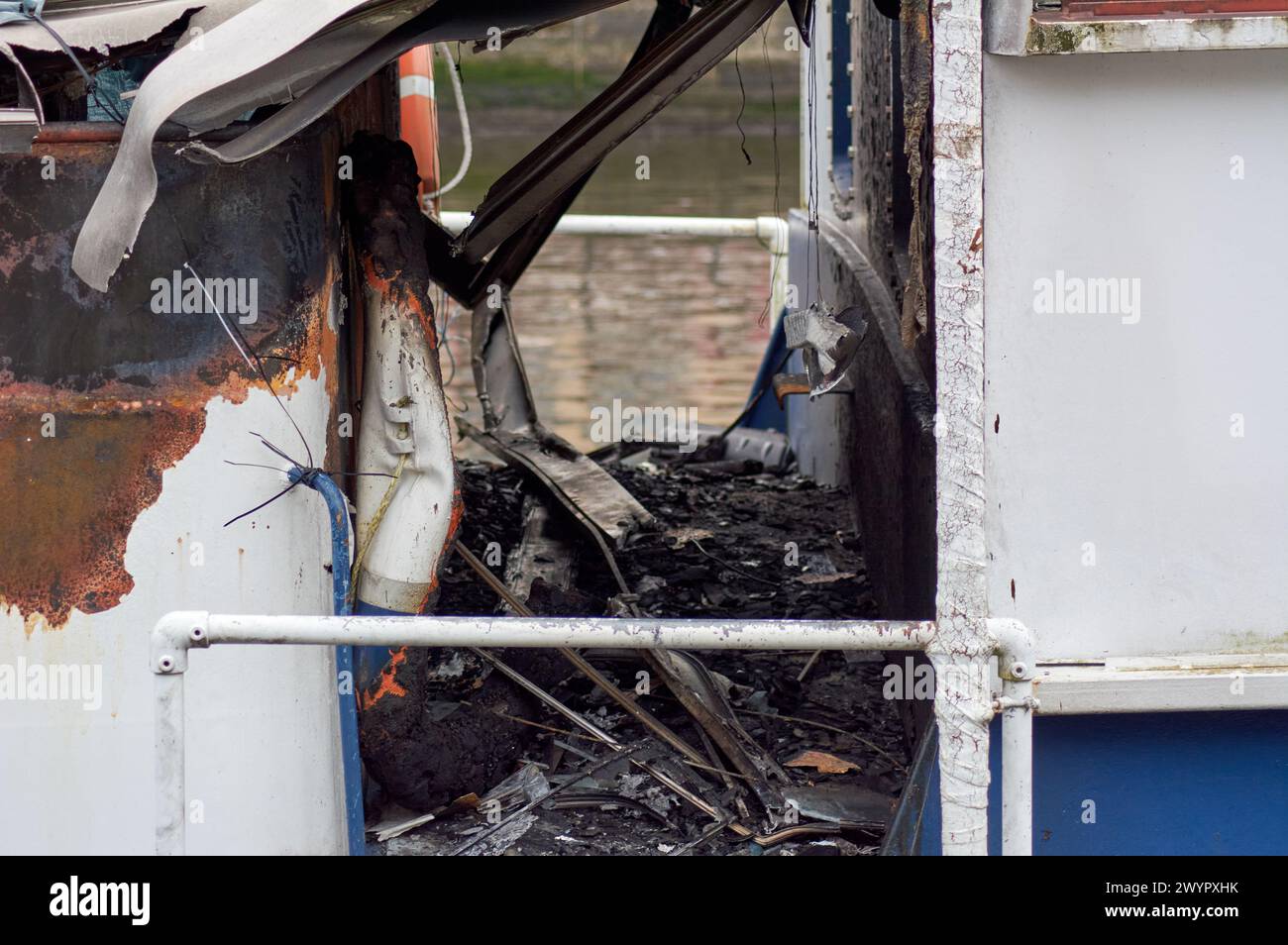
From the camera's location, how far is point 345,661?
3160 millimetres

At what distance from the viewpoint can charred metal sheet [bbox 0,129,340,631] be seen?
2934 millimetres

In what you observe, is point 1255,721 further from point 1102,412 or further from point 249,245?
point 249,245

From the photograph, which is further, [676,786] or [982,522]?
[676,786]

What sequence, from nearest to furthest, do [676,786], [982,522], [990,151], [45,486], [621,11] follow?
[982,522], [990,151], [45,486], [676,786], [621,11]

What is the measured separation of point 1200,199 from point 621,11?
79.6 ft

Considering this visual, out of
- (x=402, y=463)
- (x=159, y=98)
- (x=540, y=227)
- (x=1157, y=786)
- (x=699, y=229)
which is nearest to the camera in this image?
(x=159, y=98)

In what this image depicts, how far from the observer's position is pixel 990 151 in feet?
9.14

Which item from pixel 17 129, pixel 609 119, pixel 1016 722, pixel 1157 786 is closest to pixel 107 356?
pixel 17 129

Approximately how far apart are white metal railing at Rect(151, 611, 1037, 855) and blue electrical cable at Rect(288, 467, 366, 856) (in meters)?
0.62

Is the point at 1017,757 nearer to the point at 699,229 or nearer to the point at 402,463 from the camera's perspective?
the point at 402,463

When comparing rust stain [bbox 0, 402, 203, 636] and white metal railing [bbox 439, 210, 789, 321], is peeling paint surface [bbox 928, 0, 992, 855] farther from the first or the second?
white metal railing [bbox 439, 210, 789, 321]

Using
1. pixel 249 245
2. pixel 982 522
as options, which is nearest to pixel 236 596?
pixel 249 245

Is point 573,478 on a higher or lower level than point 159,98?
lower

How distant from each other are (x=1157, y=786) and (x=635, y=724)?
57.2 inches
